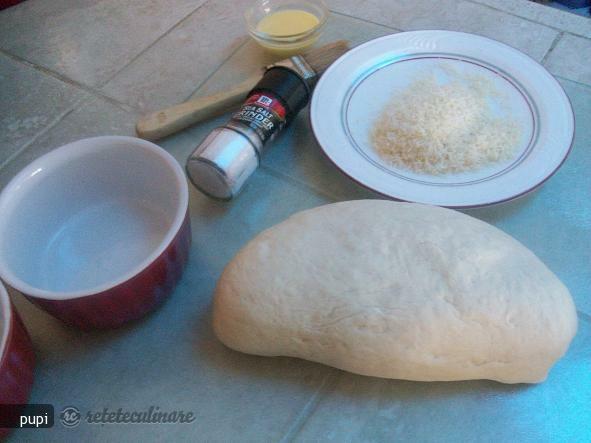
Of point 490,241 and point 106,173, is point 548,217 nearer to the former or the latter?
point 490,241

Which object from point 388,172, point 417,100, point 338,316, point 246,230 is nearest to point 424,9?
point 417,100

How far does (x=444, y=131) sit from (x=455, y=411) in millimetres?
359

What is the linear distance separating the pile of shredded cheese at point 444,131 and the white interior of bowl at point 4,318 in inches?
18.5

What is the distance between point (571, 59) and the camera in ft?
2.82

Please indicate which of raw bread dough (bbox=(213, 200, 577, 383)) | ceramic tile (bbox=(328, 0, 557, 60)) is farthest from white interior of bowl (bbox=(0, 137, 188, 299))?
ceramic tile (bbox=(328, 0, 557, 60))

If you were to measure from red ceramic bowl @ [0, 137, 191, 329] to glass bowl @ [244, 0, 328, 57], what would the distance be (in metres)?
0.37

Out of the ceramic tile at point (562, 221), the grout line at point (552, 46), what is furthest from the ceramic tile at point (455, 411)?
the grout line at point (552, 46)

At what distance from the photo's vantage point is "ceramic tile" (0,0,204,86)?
35.5 inches

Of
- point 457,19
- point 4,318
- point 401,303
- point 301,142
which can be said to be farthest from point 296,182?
point 457,19

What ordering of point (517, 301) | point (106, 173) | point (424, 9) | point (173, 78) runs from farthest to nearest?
1. point (424, 9)
2. point (173, 78)
3. point (106, 173)
4. point (517, 301)

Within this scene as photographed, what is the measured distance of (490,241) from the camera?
0.52 meters

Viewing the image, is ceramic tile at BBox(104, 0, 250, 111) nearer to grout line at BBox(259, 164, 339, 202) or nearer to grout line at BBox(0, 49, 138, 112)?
grout line at BBox(0, 49, 138, 112)

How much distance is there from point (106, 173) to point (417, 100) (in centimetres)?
44

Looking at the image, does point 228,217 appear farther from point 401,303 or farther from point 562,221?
point 562,221
